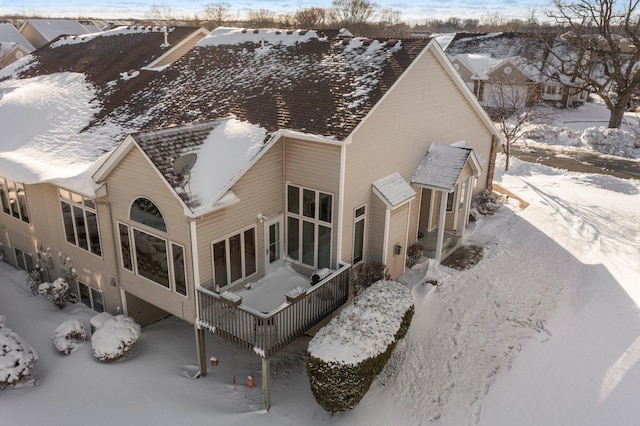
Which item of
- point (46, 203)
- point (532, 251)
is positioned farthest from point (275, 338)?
point (532, 251)

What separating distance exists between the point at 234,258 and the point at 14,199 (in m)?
9.42

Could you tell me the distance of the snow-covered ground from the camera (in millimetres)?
10547

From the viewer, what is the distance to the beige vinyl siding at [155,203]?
1090 cm

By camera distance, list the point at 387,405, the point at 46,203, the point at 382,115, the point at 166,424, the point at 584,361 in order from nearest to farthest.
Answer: the point at 166,424
the point at 387,405
the point at 584,361
the point at 382,115
the point at 46,203

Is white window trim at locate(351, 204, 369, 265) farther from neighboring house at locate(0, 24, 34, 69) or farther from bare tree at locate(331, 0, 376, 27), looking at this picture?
bare tree at locate(331, 0, 376, 27)

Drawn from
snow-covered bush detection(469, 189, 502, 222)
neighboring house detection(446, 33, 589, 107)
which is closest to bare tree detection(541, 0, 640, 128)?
neighboring house detection(446, 33, 589, 107)

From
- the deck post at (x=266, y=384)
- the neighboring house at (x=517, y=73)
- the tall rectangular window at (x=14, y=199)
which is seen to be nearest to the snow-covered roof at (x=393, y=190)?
the deck post at (x=266, y=384)

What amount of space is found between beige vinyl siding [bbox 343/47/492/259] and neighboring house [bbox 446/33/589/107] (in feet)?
99.0

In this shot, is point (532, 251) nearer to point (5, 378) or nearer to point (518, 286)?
point (518, 286)

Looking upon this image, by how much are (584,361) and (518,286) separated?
3.59m

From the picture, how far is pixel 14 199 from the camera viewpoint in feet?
52.9

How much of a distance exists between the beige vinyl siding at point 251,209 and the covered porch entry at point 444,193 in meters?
5.00

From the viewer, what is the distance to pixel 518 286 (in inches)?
592

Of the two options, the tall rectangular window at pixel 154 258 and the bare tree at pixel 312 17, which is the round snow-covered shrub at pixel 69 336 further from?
the bare tree at pixel 312 17
